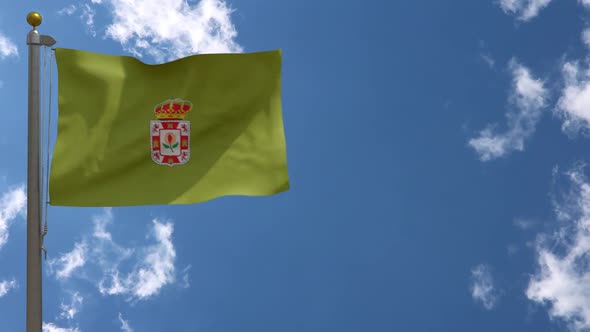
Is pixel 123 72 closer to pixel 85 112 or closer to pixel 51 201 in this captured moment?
pixel 85 112

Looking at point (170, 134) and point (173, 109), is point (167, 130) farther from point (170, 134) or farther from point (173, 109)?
point (173, 109)

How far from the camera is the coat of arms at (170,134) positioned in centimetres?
853

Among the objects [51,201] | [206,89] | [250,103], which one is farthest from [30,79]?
[250,103]

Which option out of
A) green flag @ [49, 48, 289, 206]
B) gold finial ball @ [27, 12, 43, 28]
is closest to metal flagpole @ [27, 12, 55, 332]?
gold finial ball @ [27, 12, 43, 28]

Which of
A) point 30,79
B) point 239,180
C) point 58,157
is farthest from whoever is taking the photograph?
point 239,180

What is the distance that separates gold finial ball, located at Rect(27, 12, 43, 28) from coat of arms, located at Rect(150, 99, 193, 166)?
176cm

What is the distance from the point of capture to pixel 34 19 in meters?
7.69

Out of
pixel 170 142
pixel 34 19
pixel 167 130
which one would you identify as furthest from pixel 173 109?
pixel 34 19

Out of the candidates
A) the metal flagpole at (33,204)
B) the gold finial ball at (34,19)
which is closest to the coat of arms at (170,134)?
the metal flagpole at (33,204)

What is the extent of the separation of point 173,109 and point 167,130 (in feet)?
0.99

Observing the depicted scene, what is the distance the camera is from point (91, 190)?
8258 millimetres

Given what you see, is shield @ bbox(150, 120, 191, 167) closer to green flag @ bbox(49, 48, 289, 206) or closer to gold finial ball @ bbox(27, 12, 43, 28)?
green flag @ bbox(49, 48, 289, 206)

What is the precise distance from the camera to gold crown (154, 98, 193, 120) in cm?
863

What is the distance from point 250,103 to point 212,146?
0.79 m
